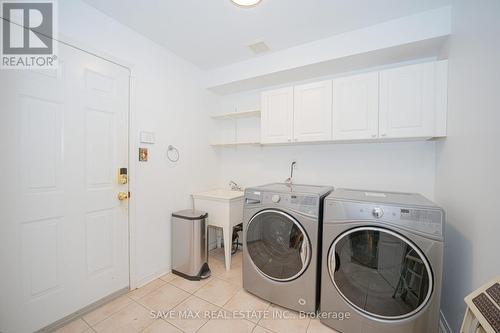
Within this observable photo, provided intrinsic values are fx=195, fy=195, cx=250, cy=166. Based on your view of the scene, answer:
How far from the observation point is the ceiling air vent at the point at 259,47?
2.07 meters

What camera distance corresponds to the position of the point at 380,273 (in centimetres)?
127

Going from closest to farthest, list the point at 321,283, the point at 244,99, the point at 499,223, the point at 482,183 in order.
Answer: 1. the point at 499,223
2. the point at 482,183
3. the point at 321,283
4. the point at 244,99

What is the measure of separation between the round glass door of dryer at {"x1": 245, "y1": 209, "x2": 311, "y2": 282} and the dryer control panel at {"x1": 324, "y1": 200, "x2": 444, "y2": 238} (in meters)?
0.30

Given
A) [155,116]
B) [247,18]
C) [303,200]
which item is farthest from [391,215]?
[155,116]

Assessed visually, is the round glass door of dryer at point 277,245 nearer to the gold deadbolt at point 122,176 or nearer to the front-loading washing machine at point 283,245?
the front-loading washing machine at point 283,245

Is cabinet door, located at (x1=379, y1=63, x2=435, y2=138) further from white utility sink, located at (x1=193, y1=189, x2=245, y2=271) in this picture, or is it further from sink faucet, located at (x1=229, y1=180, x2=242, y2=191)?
sink faucet, located at (x1=229, y1=180, x2=242, y2=191)

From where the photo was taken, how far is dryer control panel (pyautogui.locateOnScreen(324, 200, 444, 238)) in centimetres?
115

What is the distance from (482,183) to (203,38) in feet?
8.01

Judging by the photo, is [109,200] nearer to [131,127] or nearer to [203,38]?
[131,127]

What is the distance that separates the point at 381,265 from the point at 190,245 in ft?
5.47

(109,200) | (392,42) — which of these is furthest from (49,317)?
(392,42)

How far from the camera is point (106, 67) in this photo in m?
1.67

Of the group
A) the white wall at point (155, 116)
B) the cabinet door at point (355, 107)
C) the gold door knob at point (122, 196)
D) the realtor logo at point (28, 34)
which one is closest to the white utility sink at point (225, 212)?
the white wall at point (155, 116)

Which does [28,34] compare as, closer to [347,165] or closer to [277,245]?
[277,245]
